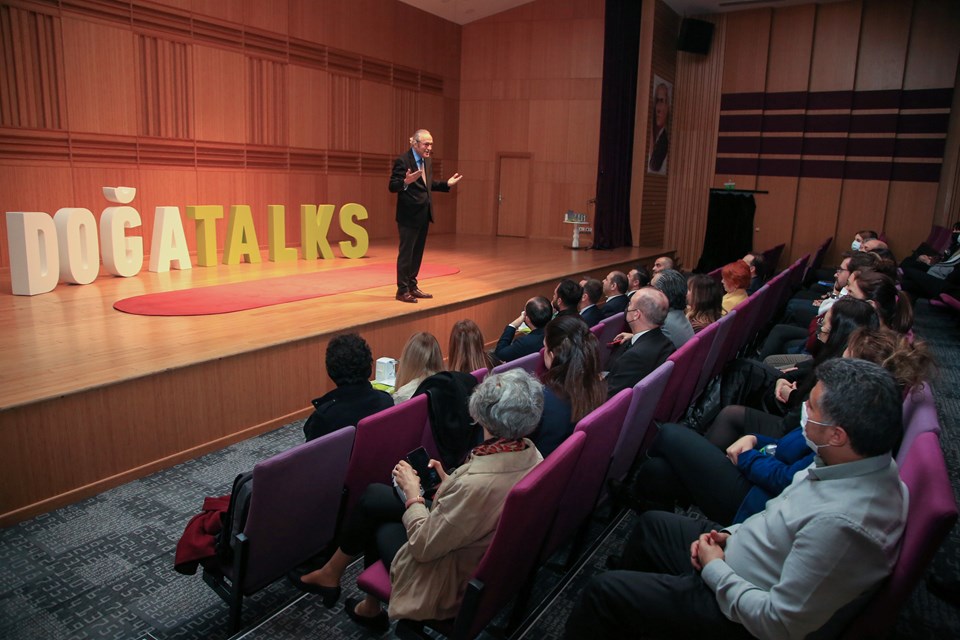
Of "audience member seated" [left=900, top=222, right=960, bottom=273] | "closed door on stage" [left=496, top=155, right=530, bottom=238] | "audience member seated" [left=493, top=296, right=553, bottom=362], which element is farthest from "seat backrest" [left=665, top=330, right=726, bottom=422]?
"closed door on stage" [left=496, top=155, right=530, bottom=238]

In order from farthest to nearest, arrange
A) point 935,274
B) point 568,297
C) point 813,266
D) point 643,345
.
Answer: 1. point 813,266
2. point 935,274
3. point 568,297
4. point 643,345

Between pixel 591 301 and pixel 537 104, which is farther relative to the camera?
pixel 537 104

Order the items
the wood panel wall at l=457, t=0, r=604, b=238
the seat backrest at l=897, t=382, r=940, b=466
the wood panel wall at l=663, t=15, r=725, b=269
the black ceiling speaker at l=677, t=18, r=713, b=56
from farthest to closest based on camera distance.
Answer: the wood panel wall at l=457, t=0, r=604, b=238, the wood panel wall at l=663, t=15, r=725, b=269, the black ceiling speaker at l=677, t=18, r=713, b=56, the seat backrest at l=897, t=382, r=940, b=466

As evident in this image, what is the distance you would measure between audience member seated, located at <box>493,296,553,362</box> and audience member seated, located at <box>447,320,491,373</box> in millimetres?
663

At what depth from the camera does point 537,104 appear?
1228 centimetres

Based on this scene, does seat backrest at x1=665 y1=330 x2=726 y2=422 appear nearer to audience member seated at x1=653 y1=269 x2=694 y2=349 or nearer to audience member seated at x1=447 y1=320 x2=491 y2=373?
audience member seated at x1=653 y1=269 x2=694 y2=349

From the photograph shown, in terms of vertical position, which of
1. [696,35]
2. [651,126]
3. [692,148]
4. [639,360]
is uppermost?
[696,35]

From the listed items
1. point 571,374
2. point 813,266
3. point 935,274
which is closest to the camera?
point 571,374

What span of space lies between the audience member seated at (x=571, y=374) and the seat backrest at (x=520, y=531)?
0.46 metres

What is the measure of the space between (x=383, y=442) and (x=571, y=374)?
0.77 m

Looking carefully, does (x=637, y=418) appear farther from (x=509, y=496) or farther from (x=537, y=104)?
(x=537, y=104)

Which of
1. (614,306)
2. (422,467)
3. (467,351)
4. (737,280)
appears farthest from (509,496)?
(737,280)

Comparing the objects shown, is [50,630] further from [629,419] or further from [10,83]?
[10,83]

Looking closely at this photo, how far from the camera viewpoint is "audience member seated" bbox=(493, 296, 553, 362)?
3980mm
